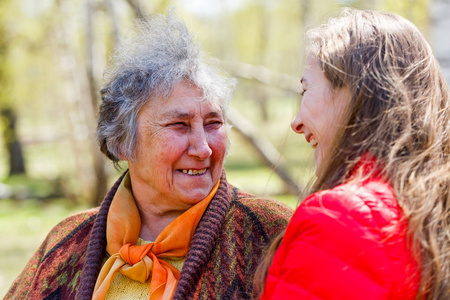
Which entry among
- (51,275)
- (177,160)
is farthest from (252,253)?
(51,275)

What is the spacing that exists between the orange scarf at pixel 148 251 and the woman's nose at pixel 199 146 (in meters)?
0.20

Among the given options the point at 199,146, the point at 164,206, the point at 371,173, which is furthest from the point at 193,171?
the point at 371,173

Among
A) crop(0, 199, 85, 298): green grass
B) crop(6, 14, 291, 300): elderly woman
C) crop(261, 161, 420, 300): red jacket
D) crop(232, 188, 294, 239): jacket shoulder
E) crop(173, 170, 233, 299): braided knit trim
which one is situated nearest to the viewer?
crop(261, 161, 420, 300): red jacket

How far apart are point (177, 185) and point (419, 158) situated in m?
1.26

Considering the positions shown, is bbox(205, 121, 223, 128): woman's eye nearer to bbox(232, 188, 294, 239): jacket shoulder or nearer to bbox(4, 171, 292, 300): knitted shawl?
bbox(4, 171, 292, 300): knitted shawl

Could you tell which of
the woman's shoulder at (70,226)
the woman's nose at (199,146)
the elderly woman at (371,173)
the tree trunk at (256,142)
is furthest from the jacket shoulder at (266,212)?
the tree trunk at (256,142)

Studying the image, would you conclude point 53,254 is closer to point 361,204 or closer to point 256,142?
point 361,204

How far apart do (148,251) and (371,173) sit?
1270 mm

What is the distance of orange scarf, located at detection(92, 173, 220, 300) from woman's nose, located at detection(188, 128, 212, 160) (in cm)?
20

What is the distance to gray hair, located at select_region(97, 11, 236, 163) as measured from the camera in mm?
2395

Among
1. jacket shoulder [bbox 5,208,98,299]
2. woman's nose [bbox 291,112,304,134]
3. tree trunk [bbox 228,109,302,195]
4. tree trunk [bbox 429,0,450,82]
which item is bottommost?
tree trunk [bbox 228,109,302,195]

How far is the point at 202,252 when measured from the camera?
2.14 meters

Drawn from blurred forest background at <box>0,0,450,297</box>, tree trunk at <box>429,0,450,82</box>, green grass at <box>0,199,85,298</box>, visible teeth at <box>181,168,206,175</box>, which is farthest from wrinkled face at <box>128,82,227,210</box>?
green grass at <box>0,199,85,298</box>

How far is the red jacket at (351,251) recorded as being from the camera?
3.90ft
